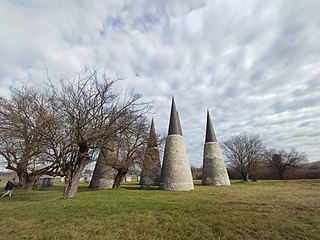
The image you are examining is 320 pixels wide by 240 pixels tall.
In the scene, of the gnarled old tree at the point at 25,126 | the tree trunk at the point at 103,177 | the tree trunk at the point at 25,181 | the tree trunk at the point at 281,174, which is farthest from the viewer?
the tree trunk at the point at 281,174

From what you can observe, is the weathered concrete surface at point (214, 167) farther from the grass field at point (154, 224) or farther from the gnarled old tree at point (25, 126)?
the gnarled old tree at point (25, 126)

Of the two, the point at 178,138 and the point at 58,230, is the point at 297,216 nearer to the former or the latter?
the point at 58,230

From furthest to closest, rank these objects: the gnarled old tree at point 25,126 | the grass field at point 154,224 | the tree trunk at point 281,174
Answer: the tree trunk at point 281,174, the gnarled old tree at point 25,126, the grass field at point 154,224

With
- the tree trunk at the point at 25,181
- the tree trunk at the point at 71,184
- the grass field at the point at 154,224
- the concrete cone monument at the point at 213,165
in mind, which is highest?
the concrete cone monument at the point at 213,165

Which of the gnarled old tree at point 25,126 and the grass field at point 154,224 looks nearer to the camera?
the grass field at point 154,224

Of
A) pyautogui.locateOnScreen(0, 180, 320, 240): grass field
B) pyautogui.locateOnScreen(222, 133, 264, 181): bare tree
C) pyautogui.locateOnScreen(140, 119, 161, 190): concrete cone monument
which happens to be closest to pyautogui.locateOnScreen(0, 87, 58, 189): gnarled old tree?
pyautogui.locateOnScreen(0, 180, 320, 240): grass field

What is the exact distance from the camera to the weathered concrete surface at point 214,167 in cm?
2587

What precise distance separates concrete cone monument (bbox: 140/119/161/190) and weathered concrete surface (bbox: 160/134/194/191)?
2011mm

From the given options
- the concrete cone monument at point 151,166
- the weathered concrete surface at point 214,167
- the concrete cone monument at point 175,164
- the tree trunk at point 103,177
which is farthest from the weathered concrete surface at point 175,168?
the tree trunk at point 103,177

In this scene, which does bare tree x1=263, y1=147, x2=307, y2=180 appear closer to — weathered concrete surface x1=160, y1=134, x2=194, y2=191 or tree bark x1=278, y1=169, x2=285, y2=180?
tree bark x1=278, y1=169, x2=285, y2=180

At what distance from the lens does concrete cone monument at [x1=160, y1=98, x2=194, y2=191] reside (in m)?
20.6

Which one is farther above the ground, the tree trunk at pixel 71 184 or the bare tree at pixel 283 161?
the bare tree at pixel 283 161

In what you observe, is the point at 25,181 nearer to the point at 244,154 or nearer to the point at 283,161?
the point at 244,154

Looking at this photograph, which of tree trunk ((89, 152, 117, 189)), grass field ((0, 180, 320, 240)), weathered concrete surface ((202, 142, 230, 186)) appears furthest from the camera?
weathered concrete surface ((202, 142, 230, 186))
